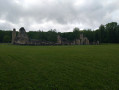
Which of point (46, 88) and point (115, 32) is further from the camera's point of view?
point (115, 32)

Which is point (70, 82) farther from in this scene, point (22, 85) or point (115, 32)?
point (115, 32)

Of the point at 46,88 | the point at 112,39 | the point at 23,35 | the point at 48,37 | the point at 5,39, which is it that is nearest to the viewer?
the point at 46,88

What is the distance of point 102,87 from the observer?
13.2 ft

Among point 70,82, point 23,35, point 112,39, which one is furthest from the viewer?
point 112,39

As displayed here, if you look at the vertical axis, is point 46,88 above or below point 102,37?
below

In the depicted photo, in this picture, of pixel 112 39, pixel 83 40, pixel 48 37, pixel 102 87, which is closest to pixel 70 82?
pixel 102 87

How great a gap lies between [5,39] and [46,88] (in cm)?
7662

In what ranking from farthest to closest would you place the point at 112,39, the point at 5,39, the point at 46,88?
the point at 5,39
the point at 112,39
the point at 46,88

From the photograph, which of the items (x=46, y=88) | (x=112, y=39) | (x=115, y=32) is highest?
(x=115, y=32)

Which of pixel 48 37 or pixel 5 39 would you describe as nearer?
pixel 5 39

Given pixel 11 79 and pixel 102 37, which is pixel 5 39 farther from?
pixel 11 79

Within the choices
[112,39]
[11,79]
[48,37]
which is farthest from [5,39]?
[11,79]

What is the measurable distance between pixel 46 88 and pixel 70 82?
1.10 meters

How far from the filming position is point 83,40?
209 ft
